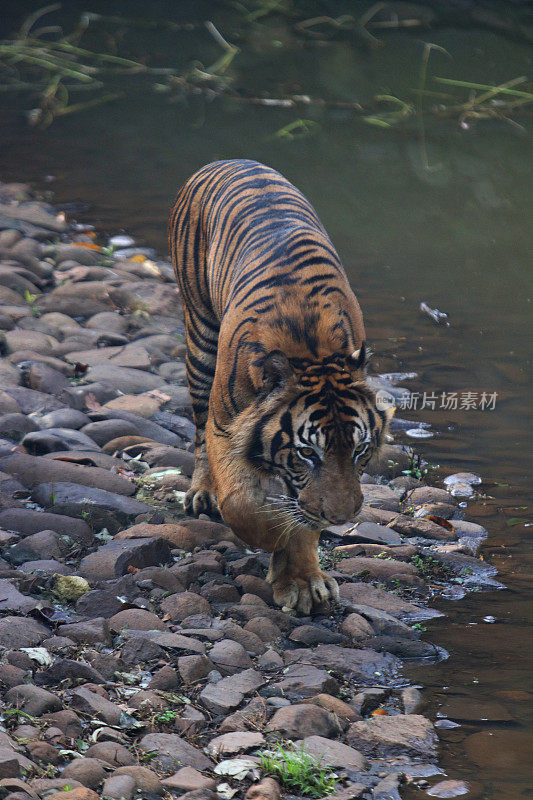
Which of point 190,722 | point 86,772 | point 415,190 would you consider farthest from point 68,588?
point 415,190

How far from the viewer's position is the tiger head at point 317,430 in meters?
3.15

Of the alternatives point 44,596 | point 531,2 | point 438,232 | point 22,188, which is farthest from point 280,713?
point 531,2

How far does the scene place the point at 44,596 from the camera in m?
3.33

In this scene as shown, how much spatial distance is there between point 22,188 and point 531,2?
8.56m

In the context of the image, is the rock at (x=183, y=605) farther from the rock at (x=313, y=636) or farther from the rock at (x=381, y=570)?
the rock at (x=381, y=570)

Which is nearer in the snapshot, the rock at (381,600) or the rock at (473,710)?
the rock at (473,710)

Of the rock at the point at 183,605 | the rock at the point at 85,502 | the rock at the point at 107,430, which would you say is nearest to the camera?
the rock at the point at 183,605

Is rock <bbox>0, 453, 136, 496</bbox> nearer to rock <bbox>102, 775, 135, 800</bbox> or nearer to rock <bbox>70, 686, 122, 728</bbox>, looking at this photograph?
rock <bbox>70, 686, 122, 728</bbox>

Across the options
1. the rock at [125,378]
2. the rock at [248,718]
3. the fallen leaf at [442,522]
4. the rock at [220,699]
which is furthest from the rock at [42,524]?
the rock at [125,378]

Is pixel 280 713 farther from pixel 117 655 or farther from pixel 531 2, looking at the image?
pixel 531 2

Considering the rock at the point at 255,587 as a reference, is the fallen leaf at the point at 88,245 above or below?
below

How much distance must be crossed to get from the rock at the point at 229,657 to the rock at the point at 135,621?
0.21 meters

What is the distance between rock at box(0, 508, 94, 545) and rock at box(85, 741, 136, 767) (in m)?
1.22

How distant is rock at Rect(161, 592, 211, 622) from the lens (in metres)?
3.36
